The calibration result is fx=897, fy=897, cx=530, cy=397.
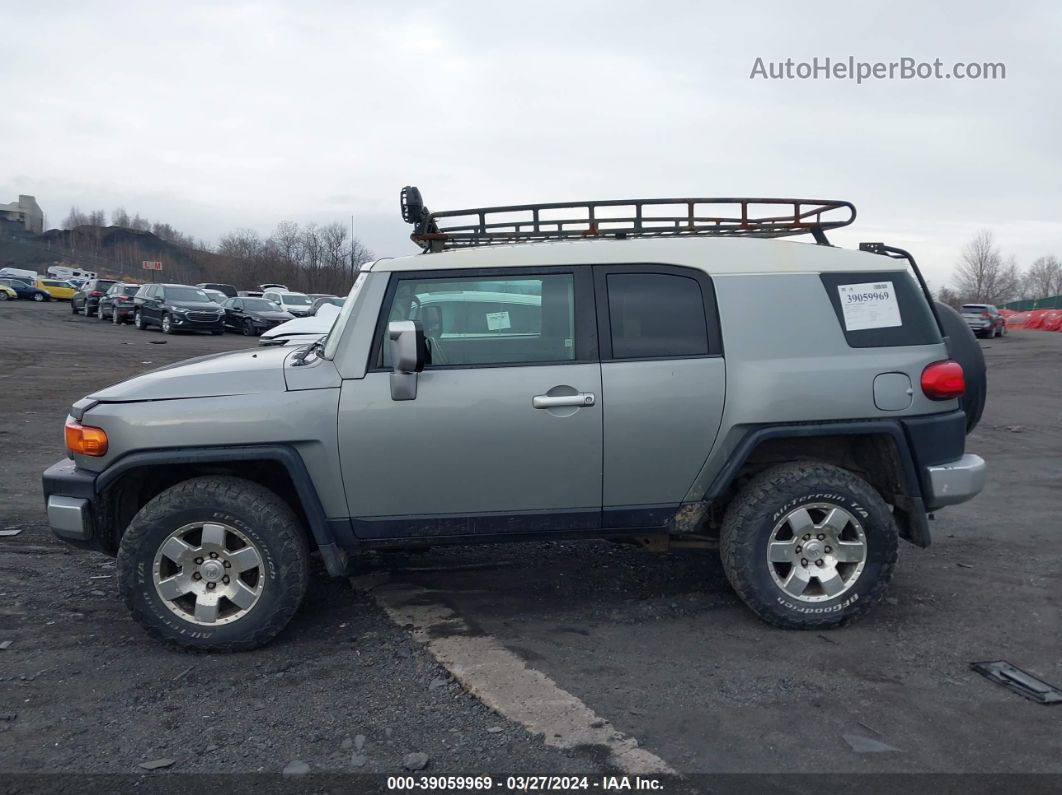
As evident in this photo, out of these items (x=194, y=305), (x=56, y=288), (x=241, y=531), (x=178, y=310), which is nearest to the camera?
(x=241, y=531)

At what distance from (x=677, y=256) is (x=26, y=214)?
143m

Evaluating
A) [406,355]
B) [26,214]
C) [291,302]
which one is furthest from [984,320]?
[26,214]

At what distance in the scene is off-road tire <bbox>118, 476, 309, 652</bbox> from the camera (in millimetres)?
4137

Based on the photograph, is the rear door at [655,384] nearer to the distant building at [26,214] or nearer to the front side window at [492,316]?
the front side window at [492,316]

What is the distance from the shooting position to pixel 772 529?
14.4ft

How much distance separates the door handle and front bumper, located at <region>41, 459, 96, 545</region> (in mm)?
2118

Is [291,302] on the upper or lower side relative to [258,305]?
upper

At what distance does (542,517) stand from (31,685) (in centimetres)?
236

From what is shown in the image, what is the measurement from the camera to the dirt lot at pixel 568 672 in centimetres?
329

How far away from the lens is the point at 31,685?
3871 millimetres

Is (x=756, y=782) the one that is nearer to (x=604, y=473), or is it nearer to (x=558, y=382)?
(x=604, y=473)

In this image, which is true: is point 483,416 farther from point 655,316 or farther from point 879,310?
point 879,310

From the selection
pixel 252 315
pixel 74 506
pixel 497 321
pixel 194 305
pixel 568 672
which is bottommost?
pixel 568 672

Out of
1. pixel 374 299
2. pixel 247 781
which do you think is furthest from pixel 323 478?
pixel 247 781
